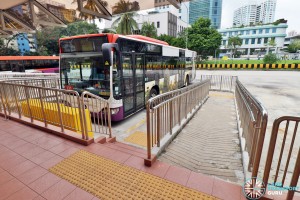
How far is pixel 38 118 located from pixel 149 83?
408 cm

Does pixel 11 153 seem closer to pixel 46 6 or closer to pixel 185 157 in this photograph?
pixel 185 157

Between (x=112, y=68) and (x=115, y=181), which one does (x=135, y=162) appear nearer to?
(x=115, y=181)

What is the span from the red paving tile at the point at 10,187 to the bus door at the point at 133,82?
3.54 metres

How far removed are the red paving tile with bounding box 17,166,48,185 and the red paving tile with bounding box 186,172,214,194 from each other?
2.21 m

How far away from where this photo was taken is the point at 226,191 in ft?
6.91

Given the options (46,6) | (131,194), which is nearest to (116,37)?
(46,6)

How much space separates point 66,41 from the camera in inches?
218

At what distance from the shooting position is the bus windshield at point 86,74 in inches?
199

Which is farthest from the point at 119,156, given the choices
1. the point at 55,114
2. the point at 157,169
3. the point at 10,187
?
the point at 55,114

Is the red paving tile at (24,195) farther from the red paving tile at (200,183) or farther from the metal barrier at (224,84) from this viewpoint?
the metal barrier at (224,84)

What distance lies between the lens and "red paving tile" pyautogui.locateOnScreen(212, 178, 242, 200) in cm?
202

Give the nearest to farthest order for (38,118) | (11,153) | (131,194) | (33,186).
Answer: (131,194) → (33,186) → (11,153) → (38,118)

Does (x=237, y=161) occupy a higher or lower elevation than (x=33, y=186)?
lower

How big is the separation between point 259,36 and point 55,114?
7214 cm
